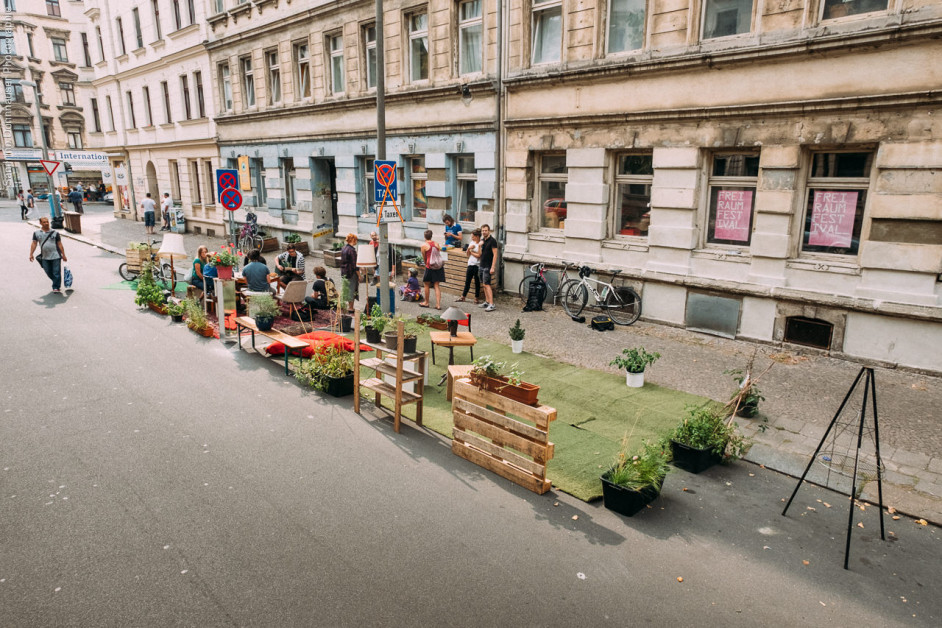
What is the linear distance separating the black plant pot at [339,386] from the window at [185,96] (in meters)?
24.0

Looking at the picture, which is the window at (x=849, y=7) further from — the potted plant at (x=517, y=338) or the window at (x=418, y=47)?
the window at (x=418, y=47)

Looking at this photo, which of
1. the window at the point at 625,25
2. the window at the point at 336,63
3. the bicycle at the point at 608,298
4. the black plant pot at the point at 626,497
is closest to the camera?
the black plant pot at the point at 626,497

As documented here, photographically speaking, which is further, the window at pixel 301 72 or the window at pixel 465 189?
the window at pixel 301 72

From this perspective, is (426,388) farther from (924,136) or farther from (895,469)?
(924,136)

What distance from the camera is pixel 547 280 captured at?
14.4 metres

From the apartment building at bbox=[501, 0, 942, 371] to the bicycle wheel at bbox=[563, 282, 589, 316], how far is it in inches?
26.3

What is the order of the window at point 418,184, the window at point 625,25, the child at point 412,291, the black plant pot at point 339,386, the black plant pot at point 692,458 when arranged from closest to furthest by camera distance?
the black plant pot at point 692,458 → the black plant pot at point 339,386 → the window at point 625,25 → the child at point 412,291 → the window at point 418,184

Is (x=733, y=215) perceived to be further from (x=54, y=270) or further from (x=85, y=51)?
(x=85, y=51)

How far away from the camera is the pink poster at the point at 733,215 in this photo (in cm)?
1123

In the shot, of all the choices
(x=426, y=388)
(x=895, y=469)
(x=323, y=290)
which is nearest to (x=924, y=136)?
(x=895, y=469)

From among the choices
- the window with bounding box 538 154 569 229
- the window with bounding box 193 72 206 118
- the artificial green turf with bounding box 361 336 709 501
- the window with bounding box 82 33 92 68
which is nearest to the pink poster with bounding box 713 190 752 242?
the window with bounding box 538 154 569 229

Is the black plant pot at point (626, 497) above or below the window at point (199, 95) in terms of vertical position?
below

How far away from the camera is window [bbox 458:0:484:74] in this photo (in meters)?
15.1

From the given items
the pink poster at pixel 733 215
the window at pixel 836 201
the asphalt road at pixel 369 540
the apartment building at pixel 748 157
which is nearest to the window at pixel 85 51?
the apartment building at pixel 748 157
